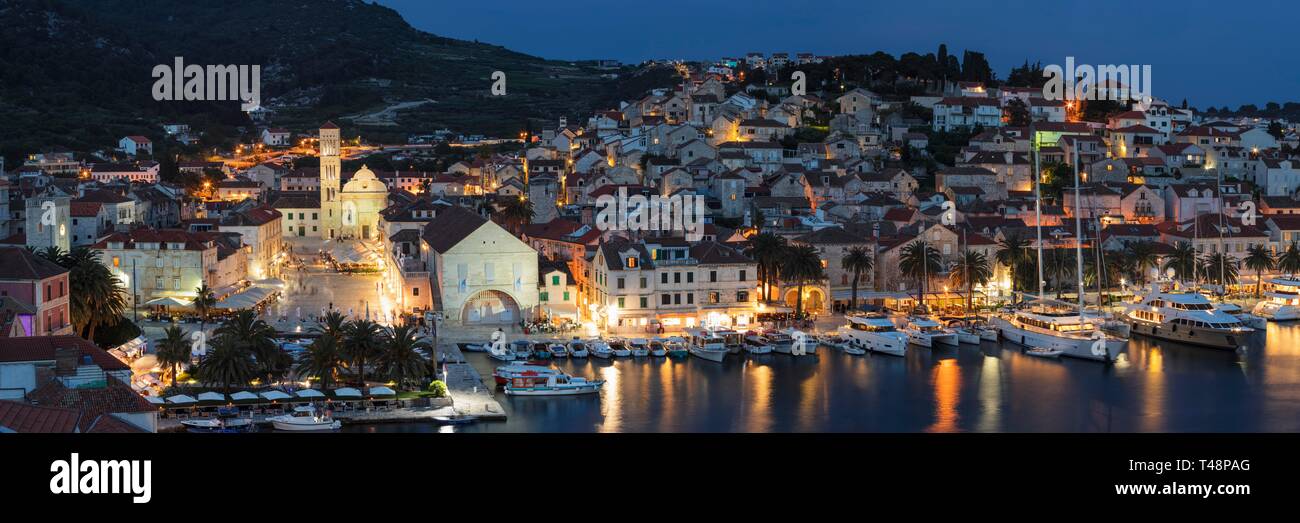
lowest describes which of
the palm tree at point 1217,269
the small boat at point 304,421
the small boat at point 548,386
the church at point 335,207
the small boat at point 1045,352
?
the small boat at point 304,421

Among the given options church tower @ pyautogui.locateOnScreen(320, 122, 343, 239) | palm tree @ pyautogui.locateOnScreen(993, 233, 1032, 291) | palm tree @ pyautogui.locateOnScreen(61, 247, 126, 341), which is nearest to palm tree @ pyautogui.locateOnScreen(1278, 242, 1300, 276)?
palm tree @ pyautogui.locateOnScreen(993, 233, 1032, 291)

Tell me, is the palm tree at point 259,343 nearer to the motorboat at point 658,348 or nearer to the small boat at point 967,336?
the motorboat at point 658,348

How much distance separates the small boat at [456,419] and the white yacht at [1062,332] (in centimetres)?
1407

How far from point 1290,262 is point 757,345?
19060mm

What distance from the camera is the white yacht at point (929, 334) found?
2830 cm

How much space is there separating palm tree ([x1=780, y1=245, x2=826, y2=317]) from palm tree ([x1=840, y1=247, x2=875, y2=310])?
162cm

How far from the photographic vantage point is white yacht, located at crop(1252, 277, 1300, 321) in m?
32.8

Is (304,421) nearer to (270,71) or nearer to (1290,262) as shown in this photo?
(1290,262)

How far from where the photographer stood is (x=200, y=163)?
6194cm

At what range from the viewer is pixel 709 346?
26.1 m

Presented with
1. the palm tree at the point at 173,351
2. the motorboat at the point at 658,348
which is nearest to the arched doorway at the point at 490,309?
the motorboat at the point at 658,348

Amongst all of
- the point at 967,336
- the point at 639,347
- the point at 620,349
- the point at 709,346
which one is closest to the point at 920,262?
the point at 967,336
